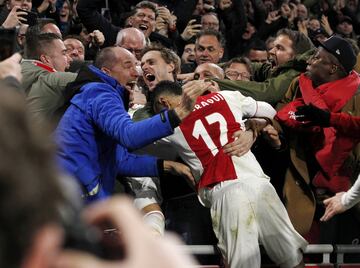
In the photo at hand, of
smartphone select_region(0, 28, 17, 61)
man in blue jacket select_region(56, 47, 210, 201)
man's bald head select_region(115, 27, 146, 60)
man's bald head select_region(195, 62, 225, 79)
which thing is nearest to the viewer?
smartphone select_region(0, 28, 17, 61)

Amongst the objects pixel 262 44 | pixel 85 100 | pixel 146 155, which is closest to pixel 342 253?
pixel 146 155

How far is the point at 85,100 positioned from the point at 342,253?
221 centimetres

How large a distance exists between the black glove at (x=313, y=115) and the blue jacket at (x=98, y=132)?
1303 millimetres

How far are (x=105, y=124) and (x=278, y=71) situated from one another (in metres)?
2.34

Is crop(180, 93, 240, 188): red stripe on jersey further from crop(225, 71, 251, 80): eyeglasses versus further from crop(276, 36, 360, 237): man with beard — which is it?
crop(225, 71, 251, 80): eyeglasses

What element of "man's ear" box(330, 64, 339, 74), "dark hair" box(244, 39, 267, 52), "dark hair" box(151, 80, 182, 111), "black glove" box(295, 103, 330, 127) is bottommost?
"dark hair" box(244, 39, 267, 52)

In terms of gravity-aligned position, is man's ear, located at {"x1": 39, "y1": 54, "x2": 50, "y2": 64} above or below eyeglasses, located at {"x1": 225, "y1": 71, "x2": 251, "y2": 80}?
above

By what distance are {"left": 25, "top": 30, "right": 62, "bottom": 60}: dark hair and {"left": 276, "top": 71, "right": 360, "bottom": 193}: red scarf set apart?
5.75 ft

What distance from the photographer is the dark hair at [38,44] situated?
658cm

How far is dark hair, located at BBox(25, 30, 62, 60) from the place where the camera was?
6582 mm

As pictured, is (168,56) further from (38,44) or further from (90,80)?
(90,80)

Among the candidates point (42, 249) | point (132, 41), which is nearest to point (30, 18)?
point (132, 41)

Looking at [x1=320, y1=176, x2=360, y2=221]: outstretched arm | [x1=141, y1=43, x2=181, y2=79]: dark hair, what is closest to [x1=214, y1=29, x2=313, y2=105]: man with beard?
[x1=141, y1=43, x2=181, y2=79]: dark hair

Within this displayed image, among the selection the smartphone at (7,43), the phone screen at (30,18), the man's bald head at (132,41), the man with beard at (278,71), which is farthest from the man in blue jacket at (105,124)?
the phone screen at (30,18)
